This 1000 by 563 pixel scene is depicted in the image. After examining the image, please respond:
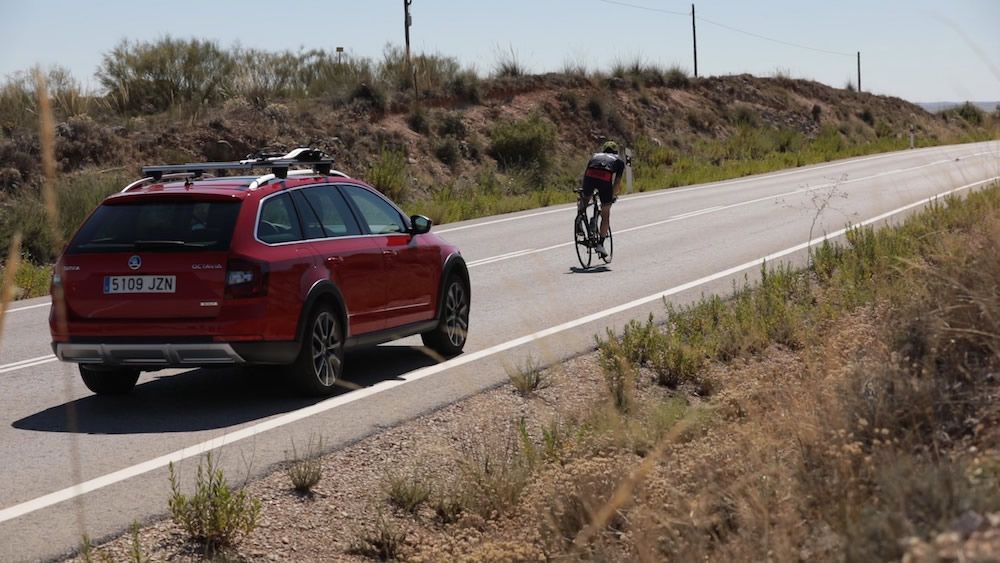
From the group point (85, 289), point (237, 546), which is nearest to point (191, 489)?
point (237, 546)

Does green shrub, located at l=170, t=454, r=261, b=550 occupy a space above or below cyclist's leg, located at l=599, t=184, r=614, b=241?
below

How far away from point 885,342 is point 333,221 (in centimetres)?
443

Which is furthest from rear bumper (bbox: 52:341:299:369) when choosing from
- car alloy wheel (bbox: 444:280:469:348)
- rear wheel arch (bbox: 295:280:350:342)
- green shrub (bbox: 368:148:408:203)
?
green shrub (bbox: 368:148:408:203)

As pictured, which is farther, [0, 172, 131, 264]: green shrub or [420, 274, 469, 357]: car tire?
[0, 172, 131, 264]: green shrub

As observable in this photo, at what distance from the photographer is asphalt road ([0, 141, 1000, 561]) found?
23.4 feet

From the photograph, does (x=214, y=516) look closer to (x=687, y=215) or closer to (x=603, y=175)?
(x=603, y=175)

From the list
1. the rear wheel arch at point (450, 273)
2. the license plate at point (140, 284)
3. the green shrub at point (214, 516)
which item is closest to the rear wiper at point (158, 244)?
the license plate at point (140, 284)

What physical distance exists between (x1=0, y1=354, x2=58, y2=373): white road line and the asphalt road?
0.02m

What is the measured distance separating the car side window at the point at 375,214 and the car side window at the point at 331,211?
186 millimetres

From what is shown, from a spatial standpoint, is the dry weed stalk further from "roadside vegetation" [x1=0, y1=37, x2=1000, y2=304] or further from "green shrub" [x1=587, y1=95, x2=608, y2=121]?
"green shrub" [x1=587, y1=95, x2=608, y2=121]

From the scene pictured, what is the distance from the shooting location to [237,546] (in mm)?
6348

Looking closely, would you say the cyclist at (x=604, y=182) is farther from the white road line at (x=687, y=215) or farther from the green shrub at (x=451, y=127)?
the green shrub at (x=451, y=127)

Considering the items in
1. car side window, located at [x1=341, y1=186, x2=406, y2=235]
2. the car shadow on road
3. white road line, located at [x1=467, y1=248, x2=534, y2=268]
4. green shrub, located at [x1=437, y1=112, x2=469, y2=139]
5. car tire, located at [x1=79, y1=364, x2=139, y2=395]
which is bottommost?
white road line, located at [x1=467, y1=248, x2=534, y2=268]

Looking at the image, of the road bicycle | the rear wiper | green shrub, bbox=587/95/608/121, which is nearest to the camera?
the rear wiper
